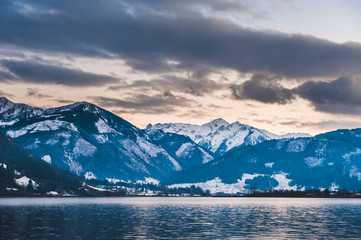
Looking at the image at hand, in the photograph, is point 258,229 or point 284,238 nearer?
point 284,238

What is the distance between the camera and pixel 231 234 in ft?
373

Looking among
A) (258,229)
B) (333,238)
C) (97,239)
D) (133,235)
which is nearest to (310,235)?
(333,238)

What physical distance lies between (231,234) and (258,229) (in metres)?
15.8

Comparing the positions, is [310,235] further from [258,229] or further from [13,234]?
[13,234]

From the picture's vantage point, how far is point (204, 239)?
339 feet

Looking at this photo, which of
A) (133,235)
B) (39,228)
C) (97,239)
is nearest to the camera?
(97,239)

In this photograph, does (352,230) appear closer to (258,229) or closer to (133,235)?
(258,229)

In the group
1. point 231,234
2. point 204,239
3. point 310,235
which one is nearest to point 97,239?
point 204,239

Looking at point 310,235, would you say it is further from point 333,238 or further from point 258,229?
point 258,229

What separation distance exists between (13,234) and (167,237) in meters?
35.2

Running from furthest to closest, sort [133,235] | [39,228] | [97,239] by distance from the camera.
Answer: [39,228] < [133,235] < [97,239]

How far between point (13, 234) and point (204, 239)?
4362cm

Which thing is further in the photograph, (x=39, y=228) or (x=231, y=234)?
(x=39, y=228)

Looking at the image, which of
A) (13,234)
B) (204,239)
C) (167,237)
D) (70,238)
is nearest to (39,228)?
(13,234)
